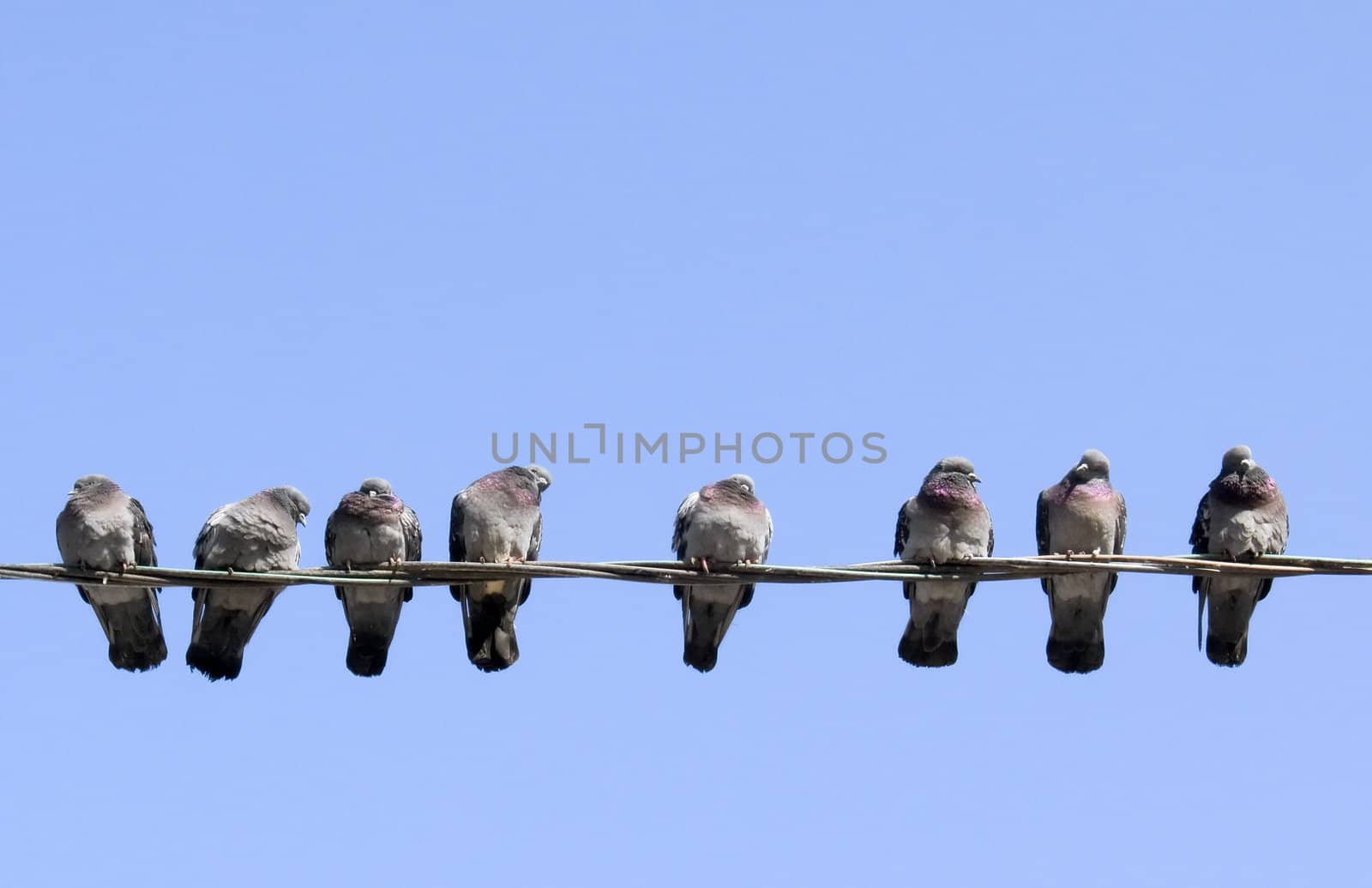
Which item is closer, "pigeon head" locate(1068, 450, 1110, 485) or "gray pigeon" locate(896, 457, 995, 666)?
"gray pigeon" locate(896, 457, 995, 666)

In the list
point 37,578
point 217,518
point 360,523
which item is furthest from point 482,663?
point 37,578

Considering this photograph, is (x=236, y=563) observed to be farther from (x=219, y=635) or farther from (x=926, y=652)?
(x=926, y=652)

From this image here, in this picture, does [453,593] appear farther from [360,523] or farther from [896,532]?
[896,532]

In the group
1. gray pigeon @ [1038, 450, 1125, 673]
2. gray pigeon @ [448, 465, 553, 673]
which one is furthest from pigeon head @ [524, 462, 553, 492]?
gray pigeon @ [1038, 450, 1125, 673]

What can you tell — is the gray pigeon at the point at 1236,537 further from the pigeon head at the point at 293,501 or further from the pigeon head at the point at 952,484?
the pigeon head at the point at 293,501

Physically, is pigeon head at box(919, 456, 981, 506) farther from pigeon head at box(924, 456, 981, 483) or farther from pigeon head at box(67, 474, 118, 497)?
pigeon head at box(67, 474, 118, 497)

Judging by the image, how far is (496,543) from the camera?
1362 centimetres

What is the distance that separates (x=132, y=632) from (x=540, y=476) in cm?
332

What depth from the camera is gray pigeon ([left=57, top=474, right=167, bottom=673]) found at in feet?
41.2

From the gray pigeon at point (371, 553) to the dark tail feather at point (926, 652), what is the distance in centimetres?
371

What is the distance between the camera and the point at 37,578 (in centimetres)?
1002

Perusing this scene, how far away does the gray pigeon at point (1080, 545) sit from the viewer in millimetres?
13016

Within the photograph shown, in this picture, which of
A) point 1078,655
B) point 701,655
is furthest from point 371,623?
point 1078,655

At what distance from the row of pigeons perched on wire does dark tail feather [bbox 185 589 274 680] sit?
0.03ft
